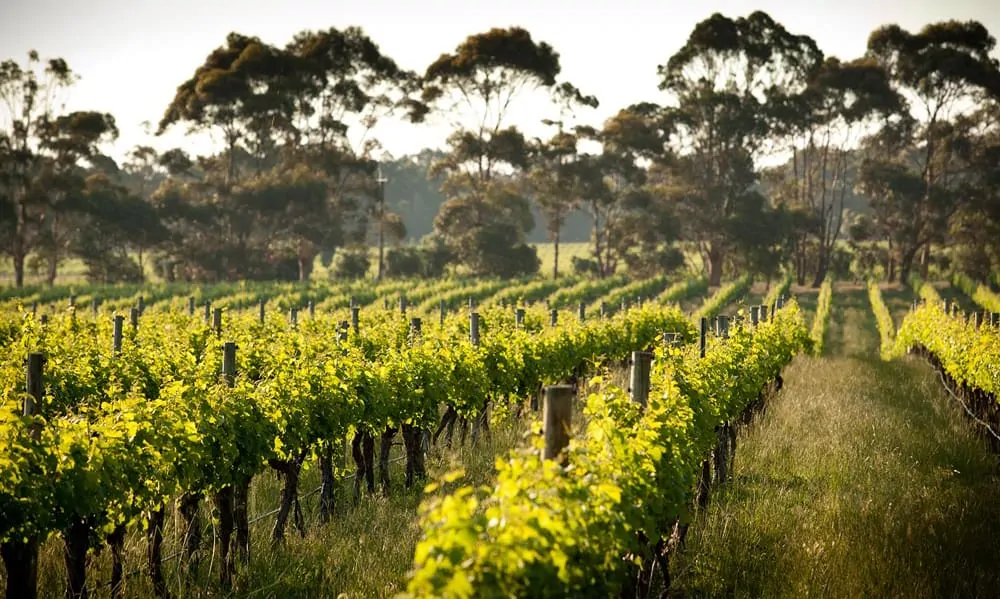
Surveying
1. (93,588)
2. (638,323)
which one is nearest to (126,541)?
(93,588)

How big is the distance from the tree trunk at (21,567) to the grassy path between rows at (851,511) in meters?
4.34

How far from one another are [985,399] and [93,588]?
11.4m

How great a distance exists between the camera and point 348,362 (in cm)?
807

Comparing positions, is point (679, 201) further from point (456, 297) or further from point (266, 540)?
point (266, 540)

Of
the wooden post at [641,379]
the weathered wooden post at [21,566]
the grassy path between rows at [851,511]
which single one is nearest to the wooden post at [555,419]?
the wooden post at [641,379]

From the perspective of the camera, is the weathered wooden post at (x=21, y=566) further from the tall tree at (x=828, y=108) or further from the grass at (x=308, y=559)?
the tall tree at (x=828, y=108)

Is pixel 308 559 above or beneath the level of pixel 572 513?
beneath

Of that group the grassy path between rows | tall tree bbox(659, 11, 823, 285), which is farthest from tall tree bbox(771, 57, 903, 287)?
the grassy path between rows

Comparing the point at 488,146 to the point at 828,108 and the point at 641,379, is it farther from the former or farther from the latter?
the point at 641,379

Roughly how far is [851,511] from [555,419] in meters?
4.68

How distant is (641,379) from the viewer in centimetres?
593

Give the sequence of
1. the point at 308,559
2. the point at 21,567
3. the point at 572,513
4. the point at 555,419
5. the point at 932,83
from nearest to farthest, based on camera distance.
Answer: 1. the point at 572,513
2. the point at 555,419
3. the point at 21,567
4. the point at 308,559
5. the point at 932,83

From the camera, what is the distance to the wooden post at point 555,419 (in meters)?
4.21

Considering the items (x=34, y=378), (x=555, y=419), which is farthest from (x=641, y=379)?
(x=34, y=378)
